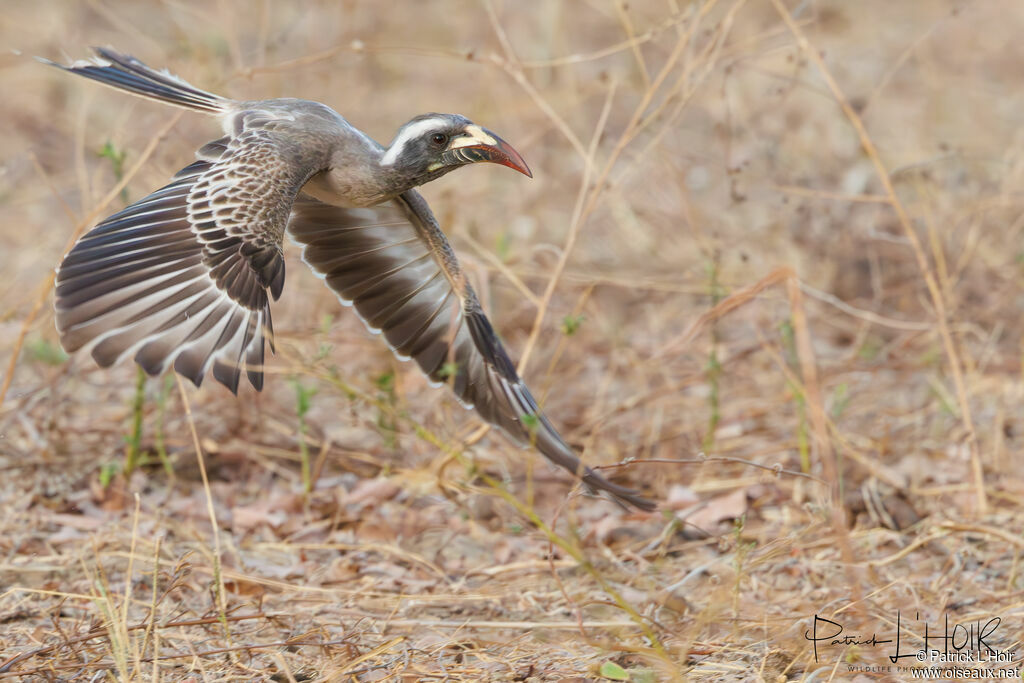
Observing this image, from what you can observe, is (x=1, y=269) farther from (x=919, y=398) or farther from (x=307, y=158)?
(x=919, y=398)

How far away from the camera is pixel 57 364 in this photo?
5363 millimetres

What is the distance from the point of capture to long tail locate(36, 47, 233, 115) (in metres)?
4.52

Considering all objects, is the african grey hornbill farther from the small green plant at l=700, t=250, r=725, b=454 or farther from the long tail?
the small green plant at l=700, t=250, r=725, b=454

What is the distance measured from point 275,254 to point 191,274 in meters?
0.27

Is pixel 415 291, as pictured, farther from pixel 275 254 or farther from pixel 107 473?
pixel 107 473

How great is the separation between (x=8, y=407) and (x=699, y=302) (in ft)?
13.7

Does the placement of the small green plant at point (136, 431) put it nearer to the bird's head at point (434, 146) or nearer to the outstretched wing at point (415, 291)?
the outstretched wing at point (415, 291)

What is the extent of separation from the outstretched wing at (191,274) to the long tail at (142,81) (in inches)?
20.9

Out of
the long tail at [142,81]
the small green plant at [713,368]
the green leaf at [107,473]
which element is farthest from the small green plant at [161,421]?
the small green plant at [713,368]

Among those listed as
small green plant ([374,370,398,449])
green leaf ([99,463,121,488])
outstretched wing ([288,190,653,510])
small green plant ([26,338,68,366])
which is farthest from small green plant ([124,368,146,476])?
small green plant ([374,370,398,449])

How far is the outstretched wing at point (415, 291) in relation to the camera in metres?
4.69

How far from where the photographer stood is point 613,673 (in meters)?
3.58

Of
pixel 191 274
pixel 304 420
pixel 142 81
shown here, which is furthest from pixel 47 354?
pixel 191 274

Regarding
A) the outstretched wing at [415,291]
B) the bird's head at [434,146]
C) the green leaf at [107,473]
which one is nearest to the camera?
the bird's head at [434,146]
